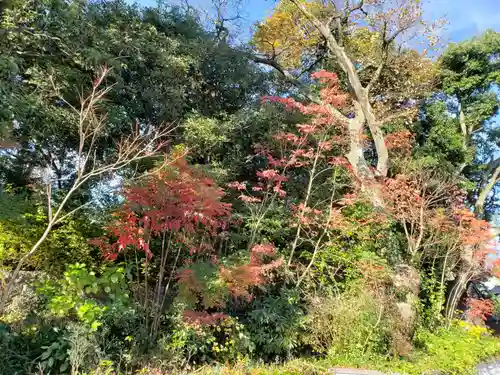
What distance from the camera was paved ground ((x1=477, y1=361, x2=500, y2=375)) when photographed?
588 centimetres

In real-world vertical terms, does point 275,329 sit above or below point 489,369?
above

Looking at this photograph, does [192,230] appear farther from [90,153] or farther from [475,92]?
[475,92]

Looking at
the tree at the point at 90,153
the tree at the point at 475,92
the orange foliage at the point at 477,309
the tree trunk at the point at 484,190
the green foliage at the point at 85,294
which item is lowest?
the orange foliage at the point at 477,309

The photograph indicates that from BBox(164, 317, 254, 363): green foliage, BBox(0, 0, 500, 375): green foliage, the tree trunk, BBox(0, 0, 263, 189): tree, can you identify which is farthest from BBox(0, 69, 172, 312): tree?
the tree trunk

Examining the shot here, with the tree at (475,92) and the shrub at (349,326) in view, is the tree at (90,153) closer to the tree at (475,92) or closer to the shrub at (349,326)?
the shrub at (349,326)

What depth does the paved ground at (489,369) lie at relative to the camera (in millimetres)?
5883

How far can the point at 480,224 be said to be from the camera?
841 cm

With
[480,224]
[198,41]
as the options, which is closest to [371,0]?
[198,41]

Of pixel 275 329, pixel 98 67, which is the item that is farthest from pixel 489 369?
pixel 98 67

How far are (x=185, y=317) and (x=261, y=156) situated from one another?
12.2 ft

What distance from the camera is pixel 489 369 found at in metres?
6.13

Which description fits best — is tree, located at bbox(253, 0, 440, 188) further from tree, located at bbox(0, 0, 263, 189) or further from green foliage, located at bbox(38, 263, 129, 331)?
green foliage, located at bbox(38, 263, 129, 331)

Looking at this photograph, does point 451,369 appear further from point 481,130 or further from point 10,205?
point 481,130

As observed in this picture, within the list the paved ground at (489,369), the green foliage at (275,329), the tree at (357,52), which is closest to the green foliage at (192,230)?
the green foliage at (275,329)
